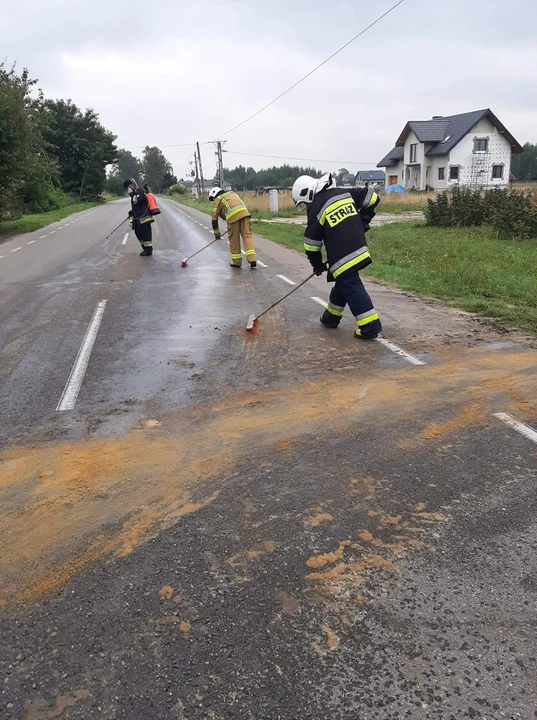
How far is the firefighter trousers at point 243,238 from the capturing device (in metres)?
12.7

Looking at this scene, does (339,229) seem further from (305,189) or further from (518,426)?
(518,426)

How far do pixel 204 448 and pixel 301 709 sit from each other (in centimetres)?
216

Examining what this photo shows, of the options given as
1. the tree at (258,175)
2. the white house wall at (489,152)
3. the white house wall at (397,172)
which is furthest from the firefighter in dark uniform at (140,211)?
the tree at (258,175)

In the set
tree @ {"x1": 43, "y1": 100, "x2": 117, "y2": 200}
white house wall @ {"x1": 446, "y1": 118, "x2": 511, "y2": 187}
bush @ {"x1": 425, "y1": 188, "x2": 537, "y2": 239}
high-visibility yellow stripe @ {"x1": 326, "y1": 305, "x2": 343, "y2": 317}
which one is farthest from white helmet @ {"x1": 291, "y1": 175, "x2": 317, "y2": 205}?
tree @ {"x1": 43, "y1": 100, "x2": 117, "y2": 200}

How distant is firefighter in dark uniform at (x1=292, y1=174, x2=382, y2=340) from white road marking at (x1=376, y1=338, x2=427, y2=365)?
0.45ft

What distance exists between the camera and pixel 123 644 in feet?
7.86

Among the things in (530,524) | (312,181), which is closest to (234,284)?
(312,181)

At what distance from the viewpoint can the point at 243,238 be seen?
1288 cm

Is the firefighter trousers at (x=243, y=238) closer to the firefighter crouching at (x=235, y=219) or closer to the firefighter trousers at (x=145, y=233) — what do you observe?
the firefighter crouching at (x=235, y=219)

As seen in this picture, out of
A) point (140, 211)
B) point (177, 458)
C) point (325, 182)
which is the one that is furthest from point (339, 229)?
point (140, 211)

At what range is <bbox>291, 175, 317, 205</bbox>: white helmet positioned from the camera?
6977 mm

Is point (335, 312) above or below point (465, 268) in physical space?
above

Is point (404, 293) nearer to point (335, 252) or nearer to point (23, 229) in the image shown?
point (335, 252)

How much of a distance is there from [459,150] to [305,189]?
175 feet
